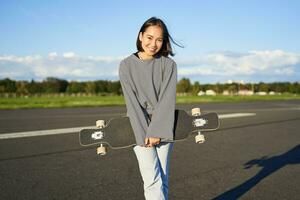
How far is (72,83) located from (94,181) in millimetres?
90623

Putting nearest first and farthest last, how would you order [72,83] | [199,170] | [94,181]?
[94,181] → [199,170] → [72,83]

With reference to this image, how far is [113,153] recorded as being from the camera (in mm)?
6949

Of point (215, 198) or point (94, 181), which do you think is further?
point (94, 181)

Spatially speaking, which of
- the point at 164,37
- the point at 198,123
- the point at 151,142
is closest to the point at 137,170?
the point at 198,123

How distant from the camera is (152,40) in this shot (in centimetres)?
297

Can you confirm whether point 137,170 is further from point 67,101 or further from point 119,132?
point 67,101

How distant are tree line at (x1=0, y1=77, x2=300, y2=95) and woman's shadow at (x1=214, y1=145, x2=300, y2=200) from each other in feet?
231

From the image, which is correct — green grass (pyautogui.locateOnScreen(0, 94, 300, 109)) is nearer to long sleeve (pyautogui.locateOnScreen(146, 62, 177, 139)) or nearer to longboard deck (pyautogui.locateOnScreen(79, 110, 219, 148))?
longboard deck (pyautogui.locateOnScreen(79, 110, 219, 148))

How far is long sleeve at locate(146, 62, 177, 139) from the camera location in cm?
285

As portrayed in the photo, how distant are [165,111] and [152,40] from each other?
59cm

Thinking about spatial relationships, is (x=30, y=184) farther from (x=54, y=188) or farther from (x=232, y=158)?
(x=232, y=158)

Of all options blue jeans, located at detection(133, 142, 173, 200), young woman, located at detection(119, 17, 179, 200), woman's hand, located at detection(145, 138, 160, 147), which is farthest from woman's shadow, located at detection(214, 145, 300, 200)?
woman's hand, located at detection(145, 138, 160, 147)

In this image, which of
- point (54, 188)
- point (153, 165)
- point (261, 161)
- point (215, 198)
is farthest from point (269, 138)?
point (153, 165)

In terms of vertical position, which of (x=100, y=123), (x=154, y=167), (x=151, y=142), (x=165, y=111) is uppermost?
(x=165, y=111)
